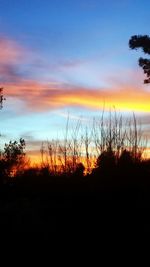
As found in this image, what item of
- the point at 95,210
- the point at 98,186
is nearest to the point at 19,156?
the point at 98,186

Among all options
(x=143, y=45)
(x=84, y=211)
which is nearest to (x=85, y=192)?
(x=84, y=211)

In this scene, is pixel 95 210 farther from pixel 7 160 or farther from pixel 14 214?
pixel 7 160

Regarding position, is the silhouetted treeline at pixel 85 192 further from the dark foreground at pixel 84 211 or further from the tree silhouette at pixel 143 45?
the tree silhouette at pixel 143 45

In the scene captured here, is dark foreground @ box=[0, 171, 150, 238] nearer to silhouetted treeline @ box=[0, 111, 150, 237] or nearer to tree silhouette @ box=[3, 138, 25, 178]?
silhouetted treeline @ box=[0, 111, 150, 237]

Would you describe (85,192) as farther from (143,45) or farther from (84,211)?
(143,45)

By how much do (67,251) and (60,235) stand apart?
1.89ft

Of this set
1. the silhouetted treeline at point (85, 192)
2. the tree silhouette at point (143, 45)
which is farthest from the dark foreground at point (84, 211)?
the tree silhouette at point (143, 45)

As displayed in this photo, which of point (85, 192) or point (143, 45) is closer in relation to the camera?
point (85, 192)

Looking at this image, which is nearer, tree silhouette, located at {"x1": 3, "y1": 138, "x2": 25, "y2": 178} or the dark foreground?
the dark foreground

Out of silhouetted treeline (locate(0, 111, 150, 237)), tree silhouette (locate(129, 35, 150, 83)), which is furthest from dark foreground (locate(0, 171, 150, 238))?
tree silhouette (locate(129, 35, 150, 83))

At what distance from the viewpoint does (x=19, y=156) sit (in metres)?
17.5

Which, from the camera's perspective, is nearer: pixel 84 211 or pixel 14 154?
pixel 84 211

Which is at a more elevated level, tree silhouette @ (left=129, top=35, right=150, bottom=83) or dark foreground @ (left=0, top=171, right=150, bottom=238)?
tree silhouette @ (left=129, top=35, right=150, bottom=83)

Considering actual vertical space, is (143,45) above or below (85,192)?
above
